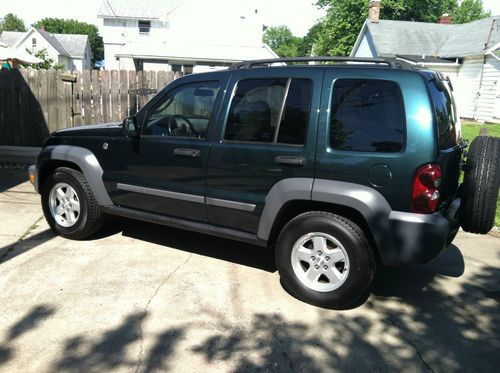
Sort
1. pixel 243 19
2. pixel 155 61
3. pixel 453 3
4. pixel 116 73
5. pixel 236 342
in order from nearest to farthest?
pixel 236 342 < pixel 116 73 < pixel 155 61 < pixel 243 19 < pixel 453 3

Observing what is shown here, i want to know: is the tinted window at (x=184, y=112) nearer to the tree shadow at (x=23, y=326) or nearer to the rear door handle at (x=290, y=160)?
the rear door handle at (x=290, y=160)

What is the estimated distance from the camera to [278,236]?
3902 mm

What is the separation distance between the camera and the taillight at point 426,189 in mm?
3225

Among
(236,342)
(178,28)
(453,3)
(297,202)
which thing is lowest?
(236,342)

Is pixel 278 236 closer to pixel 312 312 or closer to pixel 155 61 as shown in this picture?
pixel 312 312

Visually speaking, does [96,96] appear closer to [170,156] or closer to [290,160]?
[170,156]

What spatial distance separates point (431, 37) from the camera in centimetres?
2842

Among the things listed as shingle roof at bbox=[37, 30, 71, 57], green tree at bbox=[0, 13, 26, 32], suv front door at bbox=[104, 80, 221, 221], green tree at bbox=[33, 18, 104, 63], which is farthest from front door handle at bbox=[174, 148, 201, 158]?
green tree at bbox=[0, 13, 26, 32]

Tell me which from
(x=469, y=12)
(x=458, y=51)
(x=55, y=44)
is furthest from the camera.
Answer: (x=469, y=12)

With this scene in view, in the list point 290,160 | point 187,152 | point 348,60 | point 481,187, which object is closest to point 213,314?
point 290,160

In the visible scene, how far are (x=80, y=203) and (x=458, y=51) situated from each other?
24774 mm

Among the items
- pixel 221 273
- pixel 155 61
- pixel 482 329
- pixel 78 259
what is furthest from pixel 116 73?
pixel 155 61

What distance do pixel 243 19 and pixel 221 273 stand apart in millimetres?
32168

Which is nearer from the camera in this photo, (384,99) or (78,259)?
(384,99)
